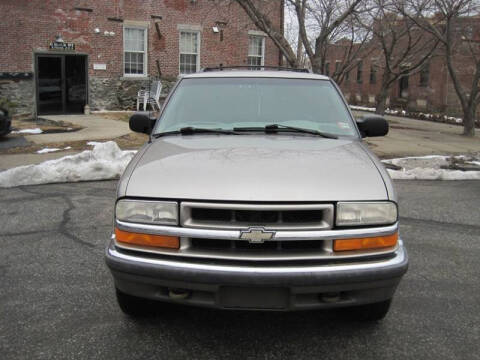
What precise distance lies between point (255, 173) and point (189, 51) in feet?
65.0

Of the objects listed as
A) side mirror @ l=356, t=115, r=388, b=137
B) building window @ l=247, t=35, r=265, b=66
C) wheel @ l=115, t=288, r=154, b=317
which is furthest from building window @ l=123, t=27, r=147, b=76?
wheel @ l=115, t=288, r=154, b=317

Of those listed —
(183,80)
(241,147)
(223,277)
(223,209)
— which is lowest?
(223,277)

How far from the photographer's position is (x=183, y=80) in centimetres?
437

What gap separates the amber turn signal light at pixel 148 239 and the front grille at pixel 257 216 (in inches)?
4.8

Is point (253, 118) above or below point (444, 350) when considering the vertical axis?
above

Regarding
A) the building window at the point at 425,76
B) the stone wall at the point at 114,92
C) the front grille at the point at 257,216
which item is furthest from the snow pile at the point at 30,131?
the building window at the point at 425,76

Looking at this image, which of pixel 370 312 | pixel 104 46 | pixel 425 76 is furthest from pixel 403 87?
pixel 370 312

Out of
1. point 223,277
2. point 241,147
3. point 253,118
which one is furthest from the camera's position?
point 253,118

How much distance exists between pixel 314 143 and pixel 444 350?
1.59 metres

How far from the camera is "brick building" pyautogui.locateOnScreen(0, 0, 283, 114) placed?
59.3 feet

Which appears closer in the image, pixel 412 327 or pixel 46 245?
pixel 412 327

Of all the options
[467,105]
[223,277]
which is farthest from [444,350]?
[467,105]

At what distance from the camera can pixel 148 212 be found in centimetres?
273

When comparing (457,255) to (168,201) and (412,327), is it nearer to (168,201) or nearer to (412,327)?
(412,327)
